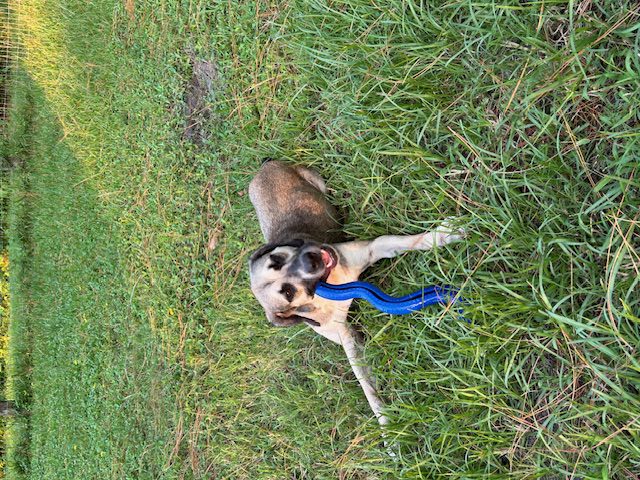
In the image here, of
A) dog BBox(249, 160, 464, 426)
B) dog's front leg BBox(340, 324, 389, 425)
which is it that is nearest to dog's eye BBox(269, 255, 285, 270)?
dog BBox(249, 160, 464, 426)

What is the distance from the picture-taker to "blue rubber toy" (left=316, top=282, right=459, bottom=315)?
3.38m

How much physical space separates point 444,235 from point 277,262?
115 cm

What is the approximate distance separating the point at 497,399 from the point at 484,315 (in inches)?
19.9

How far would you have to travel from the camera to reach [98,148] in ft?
25.2

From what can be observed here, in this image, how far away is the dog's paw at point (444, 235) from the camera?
3.37 m

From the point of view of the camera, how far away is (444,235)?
3.47m

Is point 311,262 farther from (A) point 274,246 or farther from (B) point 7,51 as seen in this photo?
(B) point 7,51

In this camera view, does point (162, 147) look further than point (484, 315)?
Yes

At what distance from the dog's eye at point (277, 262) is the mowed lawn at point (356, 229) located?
733 millimetres

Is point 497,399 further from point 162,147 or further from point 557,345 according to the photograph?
point 162,147

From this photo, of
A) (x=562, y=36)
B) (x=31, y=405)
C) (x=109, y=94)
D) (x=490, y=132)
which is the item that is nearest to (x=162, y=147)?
(x=109, y=94)

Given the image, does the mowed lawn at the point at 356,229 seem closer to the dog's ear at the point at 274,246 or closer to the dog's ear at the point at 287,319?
the dog's ear at the point at 287,319

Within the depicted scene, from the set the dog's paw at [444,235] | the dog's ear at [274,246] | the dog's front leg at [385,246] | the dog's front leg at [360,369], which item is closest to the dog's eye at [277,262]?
the dog's ear at [274,246]

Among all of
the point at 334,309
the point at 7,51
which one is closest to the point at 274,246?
the point at 334,309
